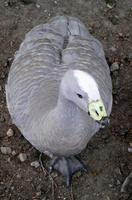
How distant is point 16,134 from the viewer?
4.11 m

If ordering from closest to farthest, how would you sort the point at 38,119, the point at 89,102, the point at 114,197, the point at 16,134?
the point at 89,102, the point at 38,119, the point at 114,197, the point at 16,134

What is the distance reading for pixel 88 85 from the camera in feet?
8.66

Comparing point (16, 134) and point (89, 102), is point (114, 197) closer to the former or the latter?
point (16, 134)

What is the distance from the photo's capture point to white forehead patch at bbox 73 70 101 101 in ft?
8.57

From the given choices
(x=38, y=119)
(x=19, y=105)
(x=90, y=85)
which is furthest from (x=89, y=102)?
(x=19, y=105)

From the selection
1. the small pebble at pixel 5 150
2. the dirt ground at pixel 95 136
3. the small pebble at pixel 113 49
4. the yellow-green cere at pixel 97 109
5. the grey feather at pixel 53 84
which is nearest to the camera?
the yellow-green cere at pixel 97 109

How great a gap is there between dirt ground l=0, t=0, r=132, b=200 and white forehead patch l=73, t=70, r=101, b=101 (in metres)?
1.47

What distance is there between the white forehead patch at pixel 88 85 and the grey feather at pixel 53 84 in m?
0.27

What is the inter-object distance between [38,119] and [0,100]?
112cm

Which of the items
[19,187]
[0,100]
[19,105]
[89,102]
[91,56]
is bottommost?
[19,187]

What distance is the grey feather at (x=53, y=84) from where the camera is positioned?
10.1 ft

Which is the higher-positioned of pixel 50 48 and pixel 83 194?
pixel 50 48

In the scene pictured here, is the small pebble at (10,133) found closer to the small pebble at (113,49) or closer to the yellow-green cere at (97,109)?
the small pebble at (113,49)

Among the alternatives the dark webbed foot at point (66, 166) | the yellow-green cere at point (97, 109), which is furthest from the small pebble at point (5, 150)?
the yellow-green cere at point (97, 109)
